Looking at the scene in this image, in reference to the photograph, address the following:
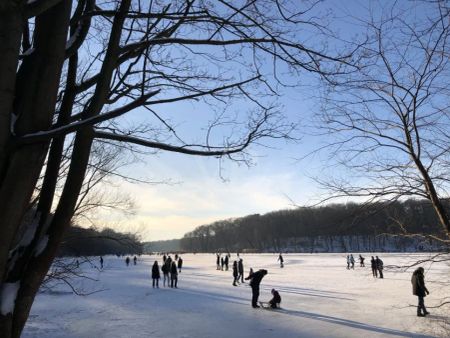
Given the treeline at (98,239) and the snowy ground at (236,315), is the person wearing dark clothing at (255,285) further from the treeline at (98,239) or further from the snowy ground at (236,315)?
the treeline at (98,239)

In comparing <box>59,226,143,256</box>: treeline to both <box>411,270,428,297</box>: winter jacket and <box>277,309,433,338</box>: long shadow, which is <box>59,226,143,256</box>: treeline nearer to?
<box>277,309,433,338</box>: long shadow

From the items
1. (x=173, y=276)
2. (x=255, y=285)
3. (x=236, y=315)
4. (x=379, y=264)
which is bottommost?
(x=236, y=315)

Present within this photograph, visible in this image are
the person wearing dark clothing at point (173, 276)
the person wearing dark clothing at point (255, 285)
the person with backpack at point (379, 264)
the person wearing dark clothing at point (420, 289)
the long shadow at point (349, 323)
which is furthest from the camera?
the person wearing dark clothing at point (173, 276)

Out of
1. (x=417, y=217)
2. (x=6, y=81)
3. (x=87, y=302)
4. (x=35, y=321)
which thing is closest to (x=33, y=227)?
(x=6, y=81)

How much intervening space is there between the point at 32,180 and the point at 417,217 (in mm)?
6058

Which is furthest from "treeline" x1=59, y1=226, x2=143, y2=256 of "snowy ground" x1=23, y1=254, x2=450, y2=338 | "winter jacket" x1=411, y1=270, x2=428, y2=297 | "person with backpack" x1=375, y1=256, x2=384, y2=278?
"winter jacket" x1=411, y1=270, x2=428, y2=297

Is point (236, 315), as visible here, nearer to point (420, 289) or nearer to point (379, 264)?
point (379, 264)

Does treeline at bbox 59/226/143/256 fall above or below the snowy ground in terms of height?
above

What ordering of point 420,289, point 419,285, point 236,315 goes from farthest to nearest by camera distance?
1. point 236,315
2. point 419,285
3. point 420,289

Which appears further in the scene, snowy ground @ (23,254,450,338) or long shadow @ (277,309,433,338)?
snowy ground @ (23,254,450,338)

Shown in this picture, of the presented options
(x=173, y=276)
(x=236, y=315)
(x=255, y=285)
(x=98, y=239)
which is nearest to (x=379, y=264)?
(x=236, y=315)

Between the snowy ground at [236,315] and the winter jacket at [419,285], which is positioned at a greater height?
the winter jacket at [419,285]

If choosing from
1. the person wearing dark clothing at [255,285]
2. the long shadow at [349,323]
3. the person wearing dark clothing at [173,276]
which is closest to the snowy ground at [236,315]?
the long shadow at [349,323]

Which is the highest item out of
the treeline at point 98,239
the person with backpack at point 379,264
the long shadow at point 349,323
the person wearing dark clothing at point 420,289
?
the treeline at point 98,239
